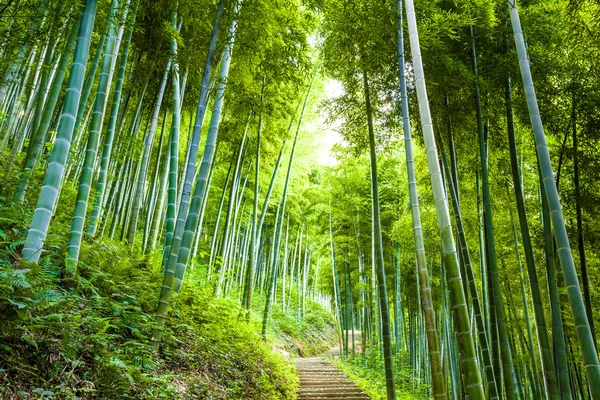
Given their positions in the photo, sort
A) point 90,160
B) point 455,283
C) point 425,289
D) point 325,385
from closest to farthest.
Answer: point 455,283 < point 90,160 < point 425,289 < point 325,385

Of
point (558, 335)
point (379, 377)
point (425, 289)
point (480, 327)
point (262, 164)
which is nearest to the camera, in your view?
point (425, 289)

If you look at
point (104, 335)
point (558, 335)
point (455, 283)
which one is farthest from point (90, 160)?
point (558, 335)

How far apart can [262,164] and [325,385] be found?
4183 mm

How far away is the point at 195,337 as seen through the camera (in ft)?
10.4

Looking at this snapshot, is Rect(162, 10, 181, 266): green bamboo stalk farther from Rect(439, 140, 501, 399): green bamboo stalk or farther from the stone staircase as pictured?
the stone staircase

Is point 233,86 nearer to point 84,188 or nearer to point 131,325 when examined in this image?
point 84,188

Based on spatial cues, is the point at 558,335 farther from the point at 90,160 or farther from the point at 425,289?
the point at 90,160

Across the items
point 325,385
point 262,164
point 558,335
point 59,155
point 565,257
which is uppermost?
point 262,164

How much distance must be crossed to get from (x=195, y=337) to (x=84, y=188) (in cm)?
163

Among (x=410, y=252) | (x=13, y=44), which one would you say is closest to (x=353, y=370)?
(x=410, y=252)

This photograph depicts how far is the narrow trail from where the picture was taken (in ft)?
16.4

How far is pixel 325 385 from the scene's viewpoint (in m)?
5.64

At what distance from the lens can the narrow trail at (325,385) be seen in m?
5.00

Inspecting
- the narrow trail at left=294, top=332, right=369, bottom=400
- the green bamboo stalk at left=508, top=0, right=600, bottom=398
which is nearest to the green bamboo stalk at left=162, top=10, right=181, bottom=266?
the green bamboo stalk at left=508, top=0, right=600, bottom=398
